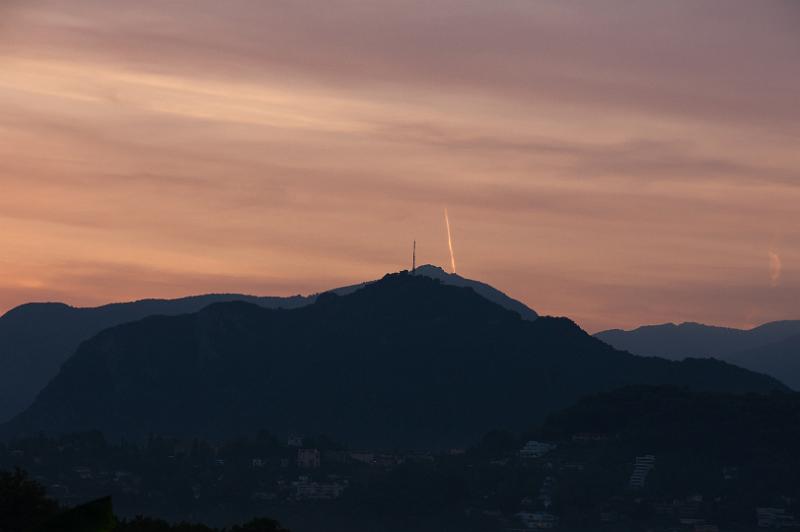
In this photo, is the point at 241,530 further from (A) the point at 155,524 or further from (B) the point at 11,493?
(B) the point at 11,493

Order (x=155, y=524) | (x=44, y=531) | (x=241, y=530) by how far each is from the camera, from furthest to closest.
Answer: (x=241, y=530)
(x=155, y=524)
(x=44, y=531)

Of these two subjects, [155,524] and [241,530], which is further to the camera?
[241,530]

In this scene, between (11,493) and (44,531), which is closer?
(44,531)

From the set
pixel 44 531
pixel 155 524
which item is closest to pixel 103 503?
pixel 44 531

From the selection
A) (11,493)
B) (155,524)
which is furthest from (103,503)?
(155,524)

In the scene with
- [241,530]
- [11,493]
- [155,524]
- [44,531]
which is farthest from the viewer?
[241,530]

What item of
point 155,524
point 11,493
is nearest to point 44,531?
point 11,493

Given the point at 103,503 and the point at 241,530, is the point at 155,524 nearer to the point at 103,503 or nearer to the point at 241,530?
the point at 241,530

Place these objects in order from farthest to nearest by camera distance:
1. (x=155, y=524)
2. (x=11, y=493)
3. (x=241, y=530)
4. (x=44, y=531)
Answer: (x=241, y=530)
(x=155, y=524)
(x=11, y=493)
(x=44, y=531)
